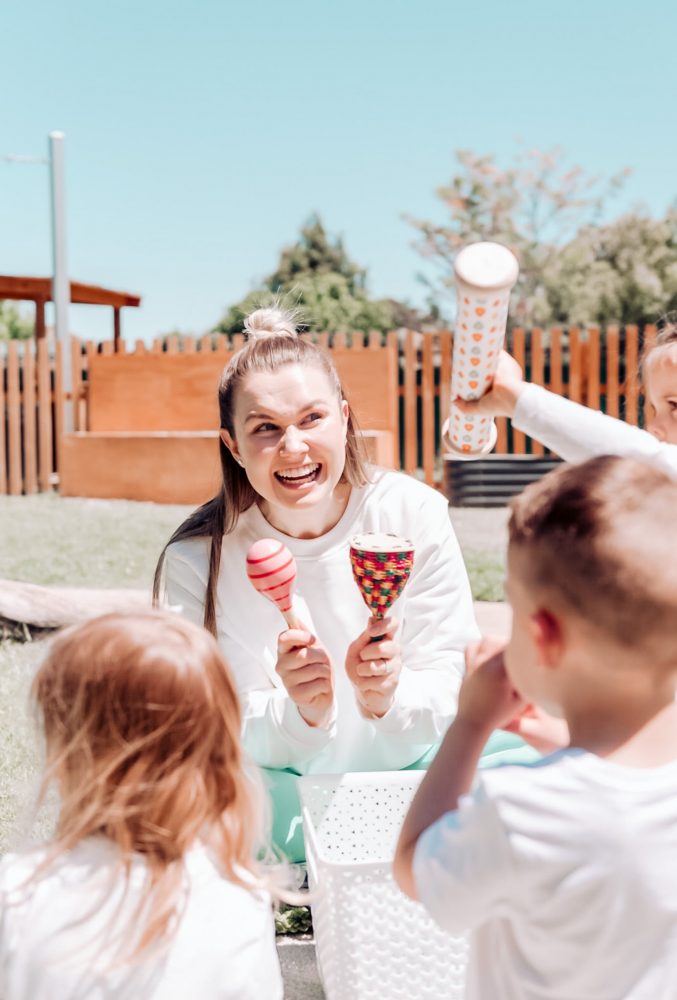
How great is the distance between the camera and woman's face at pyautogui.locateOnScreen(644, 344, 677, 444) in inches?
90.6

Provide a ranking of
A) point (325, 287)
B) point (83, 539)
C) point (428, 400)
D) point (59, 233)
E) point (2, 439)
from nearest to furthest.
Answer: point (83, 539), point (428, 400), point (2, 439), point (59, 233), point (325, 287)

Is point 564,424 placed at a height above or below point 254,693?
above

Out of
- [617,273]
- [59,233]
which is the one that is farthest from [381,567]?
[617,273]

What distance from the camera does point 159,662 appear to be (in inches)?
48.1

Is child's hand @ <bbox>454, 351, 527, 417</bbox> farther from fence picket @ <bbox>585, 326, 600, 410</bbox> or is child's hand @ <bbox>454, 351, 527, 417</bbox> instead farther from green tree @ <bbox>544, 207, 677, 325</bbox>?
green tree @ <bbox>544, 207, 677, 325</bbox>

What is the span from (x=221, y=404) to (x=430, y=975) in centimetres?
133

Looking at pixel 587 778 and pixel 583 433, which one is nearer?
pixel 587 778

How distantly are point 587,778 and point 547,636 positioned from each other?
0.15 m

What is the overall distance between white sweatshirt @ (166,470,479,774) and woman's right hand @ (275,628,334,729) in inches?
9.8

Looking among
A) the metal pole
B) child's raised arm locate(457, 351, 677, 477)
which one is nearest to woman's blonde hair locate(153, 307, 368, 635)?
child's raised arm locate(457, 351, 677, 477)

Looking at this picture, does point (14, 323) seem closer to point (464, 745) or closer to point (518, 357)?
point (518, 357)

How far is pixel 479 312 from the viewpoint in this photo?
1923 mm

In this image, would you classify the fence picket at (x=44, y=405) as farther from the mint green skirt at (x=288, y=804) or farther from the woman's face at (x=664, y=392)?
the woman's face at (x=664, y=392)

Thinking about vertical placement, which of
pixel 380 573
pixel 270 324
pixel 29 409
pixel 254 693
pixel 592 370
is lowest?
pixel 29 409
